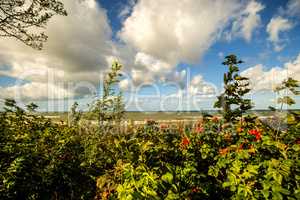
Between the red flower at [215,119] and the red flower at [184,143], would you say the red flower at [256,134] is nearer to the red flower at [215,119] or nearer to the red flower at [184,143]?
the red flower at [184,143]

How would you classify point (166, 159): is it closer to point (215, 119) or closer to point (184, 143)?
point (184, 143)

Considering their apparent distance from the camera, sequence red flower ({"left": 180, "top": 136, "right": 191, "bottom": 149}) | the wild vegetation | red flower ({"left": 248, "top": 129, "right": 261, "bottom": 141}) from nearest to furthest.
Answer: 1. the wild vegetation
2. red flower ({"left": 248, "top": 129, "right": 261, "bottom": 141})
3. red flower ({"left": 180, "top": 136, "right": 191, "bottom": 149})


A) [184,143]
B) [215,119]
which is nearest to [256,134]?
[184,143]

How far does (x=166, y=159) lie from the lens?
171 inches

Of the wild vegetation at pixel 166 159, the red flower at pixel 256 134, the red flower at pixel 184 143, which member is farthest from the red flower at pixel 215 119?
the red flower at pixel 256 134

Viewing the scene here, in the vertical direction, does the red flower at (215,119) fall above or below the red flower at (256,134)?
above

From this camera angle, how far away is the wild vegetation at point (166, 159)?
9.70ft

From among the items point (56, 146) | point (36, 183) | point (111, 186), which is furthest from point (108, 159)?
point (111, 186)

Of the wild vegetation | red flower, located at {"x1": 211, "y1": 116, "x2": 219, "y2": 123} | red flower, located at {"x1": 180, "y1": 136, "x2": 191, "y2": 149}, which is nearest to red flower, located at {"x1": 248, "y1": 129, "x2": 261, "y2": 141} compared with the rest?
the wild vegetation

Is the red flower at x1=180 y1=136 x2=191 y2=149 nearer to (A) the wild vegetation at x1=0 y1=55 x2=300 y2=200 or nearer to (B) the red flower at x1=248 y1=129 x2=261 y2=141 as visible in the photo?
(A) the wild vegetation at x1=0 y1=55 x2=300 y2=200

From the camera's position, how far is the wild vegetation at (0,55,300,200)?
296 cm

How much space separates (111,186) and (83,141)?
411 centimetres

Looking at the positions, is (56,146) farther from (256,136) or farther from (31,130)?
(256,136)

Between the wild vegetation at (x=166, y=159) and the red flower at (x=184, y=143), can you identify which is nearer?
the wild vegetation at (x=166, y=159)
